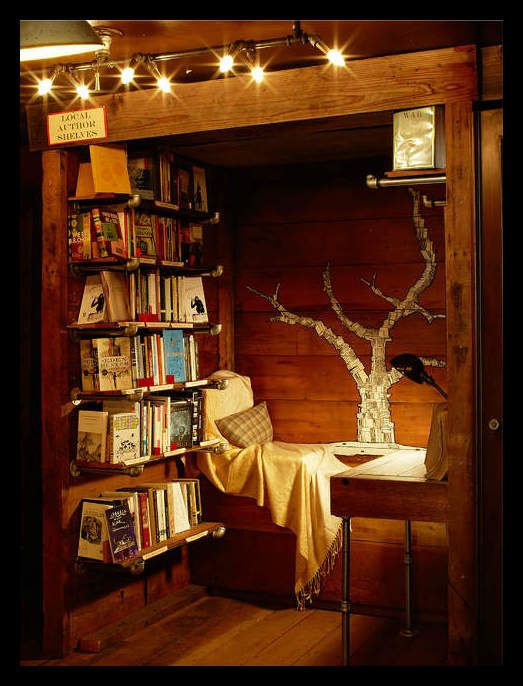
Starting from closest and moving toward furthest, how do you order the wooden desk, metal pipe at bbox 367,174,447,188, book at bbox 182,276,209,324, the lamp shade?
the lamp shade
the wooden desk
metal pipe at bbox 367,174,447,188
book at bbox 182,276,209,324

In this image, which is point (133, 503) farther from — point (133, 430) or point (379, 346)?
point (379, 346)

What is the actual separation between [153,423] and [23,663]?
3.90 ft

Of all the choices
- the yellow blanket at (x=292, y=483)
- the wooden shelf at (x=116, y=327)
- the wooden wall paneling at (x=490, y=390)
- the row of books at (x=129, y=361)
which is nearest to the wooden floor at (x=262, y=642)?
the yellow blanket at (x=292, y=483)

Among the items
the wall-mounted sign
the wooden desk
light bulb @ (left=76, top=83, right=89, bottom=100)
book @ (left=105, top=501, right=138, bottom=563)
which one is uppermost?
light bulb @ (left=76, top=83, right=89, bottom=100)

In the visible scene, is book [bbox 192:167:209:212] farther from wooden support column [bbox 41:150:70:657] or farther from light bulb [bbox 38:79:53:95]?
light bulb [bbox 38:79:53:95]

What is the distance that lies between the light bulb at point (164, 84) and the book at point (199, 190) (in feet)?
2.56

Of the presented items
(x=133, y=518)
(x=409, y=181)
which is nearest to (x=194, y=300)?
(x=133, y=518)

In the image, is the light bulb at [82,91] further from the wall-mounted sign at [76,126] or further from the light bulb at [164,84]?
the light bulb at [164,84]

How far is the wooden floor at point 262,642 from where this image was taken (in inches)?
148

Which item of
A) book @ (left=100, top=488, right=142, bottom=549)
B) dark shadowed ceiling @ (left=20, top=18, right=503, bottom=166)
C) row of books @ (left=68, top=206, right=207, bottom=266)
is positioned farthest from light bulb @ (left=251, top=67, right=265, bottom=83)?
book @ (left=100, top=488, right=142, bottom=549)

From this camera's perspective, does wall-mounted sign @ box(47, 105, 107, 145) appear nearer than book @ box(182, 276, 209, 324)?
Yes

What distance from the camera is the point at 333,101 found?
11.1 feet

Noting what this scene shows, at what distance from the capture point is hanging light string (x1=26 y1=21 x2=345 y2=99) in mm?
3354

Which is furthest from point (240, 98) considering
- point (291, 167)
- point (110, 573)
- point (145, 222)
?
point (110, 573)
